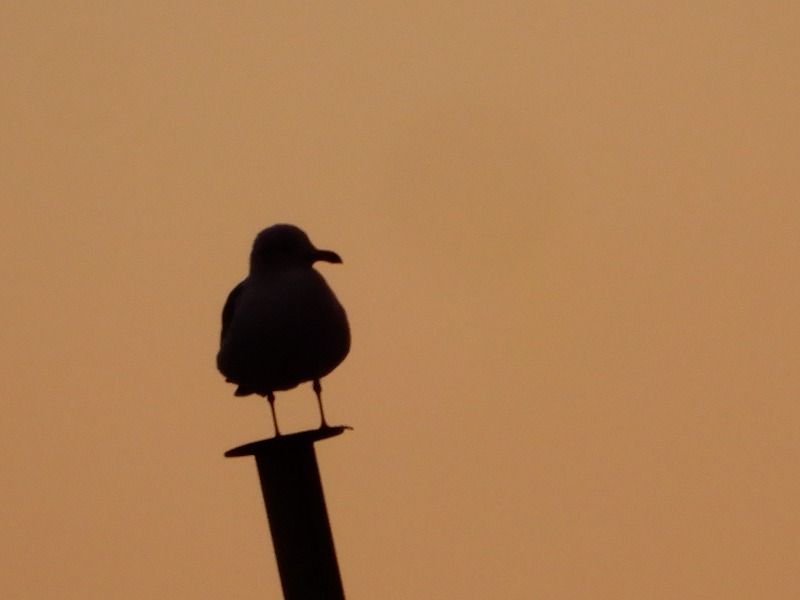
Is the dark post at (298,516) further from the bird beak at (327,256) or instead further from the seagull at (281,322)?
the bird beak at (327,256)

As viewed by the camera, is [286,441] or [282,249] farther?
[282,249]

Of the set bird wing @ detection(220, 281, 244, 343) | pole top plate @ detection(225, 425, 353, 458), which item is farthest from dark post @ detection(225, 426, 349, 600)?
bird wing @ detection(220, 281, 244, 343)

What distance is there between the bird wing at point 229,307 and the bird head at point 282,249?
87mm

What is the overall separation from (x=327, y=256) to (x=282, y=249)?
21cm

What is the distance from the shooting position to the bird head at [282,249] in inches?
141

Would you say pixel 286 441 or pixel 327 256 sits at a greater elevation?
pixel 327 256

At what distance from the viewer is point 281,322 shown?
133 inches

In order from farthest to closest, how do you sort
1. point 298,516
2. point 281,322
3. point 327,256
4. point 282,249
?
point 327,256, point 282,249, point 281,322, point 298,516

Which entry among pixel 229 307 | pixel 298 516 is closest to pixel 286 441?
pixel 298 516

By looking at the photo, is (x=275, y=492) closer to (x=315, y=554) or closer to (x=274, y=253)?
(x=315, y=554)

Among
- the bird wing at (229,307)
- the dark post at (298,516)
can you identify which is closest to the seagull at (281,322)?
the bird wing at (229,307)

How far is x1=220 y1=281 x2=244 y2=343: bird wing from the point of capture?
3.61 metres

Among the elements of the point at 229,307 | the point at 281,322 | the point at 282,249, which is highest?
the point at 282,249

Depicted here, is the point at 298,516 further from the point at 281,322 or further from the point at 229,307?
the point at 229,307
